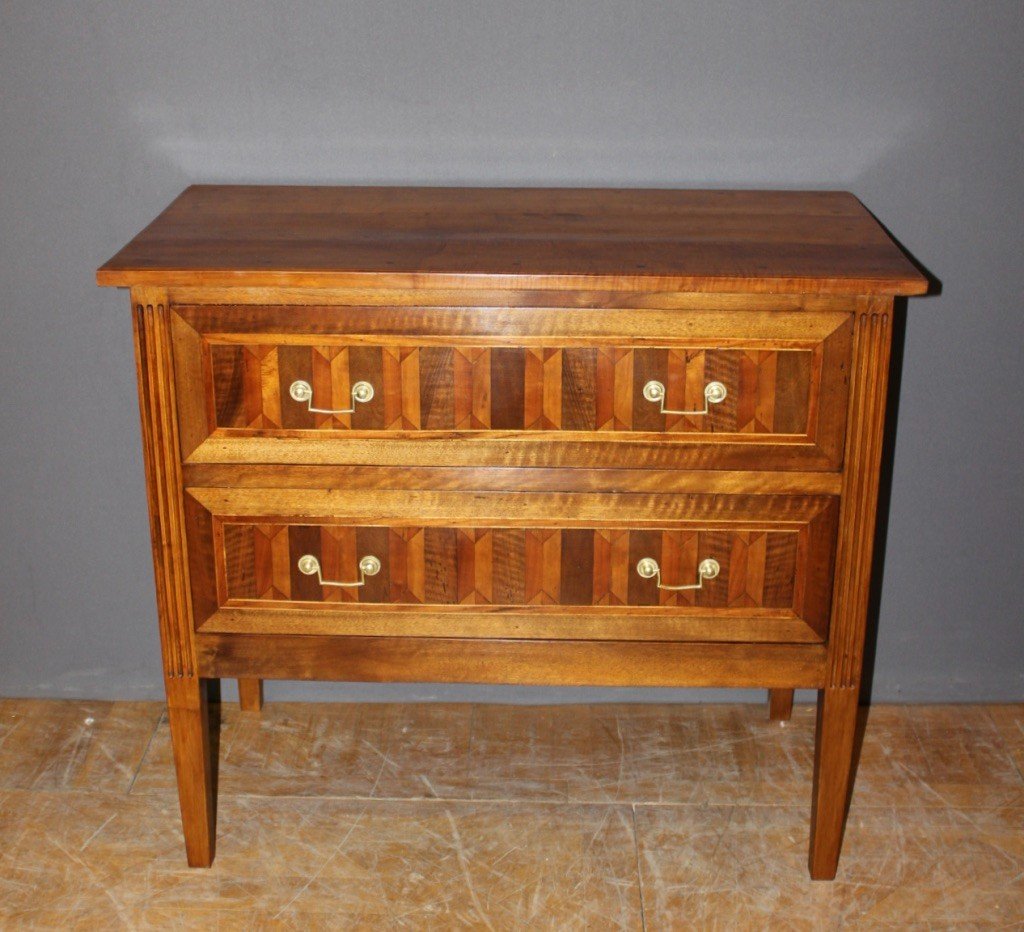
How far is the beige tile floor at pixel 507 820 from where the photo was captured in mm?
2154

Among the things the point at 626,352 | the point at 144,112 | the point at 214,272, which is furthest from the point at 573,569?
the point at 144,112

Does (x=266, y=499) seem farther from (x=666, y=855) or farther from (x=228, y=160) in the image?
(x=666, y=855)

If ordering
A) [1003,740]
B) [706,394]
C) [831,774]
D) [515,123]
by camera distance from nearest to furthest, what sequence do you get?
1. [706,394]
2. [831,774]
3. [515,123]
4. [1003,740]

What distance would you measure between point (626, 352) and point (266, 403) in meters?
0.51

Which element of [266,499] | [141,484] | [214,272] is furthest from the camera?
[141,484]

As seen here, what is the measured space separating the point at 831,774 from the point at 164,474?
1.11 m

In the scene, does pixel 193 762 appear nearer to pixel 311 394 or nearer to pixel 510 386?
pixel 311 394

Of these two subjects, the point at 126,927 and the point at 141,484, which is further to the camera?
the point at 141,484

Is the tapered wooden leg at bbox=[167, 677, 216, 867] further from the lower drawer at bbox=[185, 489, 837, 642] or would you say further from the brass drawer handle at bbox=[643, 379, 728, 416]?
the brass drawer handle at bbox=[643, 379, 728, 416]

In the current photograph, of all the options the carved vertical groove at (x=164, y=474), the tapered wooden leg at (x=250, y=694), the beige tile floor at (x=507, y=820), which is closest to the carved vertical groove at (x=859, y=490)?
the beige tile floor at (x=507, y=820)

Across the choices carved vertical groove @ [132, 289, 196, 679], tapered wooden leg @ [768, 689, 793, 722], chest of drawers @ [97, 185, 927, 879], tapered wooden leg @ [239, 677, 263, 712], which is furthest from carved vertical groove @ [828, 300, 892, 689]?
tapered wooden leg @ [239, 677, 263, 712]

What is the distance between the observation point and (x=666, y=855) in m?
2.26

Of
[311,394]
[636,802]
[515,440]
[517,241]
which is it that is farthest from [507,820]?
[517,241]

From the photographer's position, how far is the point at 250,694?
103 inches
